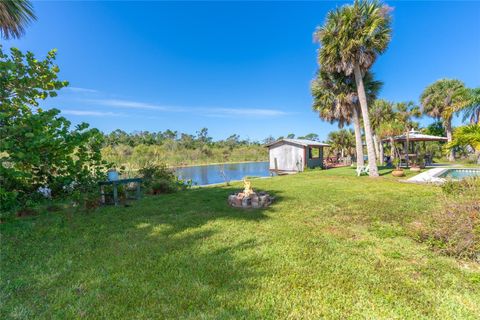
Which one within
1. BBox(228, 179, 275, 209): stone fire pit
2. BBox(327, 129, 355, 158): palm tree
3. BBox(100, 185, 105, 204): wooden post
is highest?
BBox(327, 129, 355, 158): palm tree

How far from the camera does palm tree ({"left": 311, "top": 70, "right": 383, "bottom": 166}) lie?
1462 cm

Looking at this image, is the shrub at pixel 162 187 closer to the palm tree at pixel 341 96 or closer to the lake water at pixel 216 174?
the lake water at pixel 216 174

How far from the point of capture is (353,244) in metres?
3.62

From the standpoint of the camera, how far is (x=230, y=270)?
2814 mm

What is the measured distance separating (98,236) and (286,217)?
3852mm

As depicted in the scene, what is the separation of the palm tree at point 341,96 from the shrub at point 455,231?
1160 centimetres

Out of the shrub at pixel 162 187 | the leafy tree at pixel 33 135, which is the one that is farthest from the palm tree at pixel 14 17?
the shrub at pixel 162 187

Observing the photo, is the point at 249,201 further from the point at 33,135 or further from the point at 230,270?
the point at 33,135

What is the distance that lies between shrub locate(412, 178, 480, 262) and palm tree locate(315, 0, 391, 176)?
351 inches

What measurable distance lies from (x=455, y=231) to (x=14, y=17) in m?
8.63

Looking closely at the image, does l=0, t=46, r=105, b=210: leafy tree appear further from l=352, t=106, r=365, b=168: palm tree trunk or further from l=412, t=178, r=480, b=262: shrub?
l=352, t=106, r=365, b=168: palm tree trunk

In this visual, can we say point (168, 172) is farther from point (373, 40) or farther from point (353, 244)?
point (373, 40)

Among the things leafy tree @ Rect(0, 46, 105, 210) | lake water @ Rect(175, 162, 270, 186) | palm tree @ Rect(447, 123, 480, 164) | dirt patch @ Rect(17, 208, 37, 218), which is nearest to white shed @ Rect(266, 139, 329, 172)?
lake water @ Rect(175, 162, 270, 186)

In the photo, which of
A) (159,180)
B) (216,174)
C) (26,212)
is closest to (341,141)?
(216,174)
